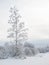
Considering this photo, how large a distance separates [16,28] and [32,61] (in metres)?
0.55

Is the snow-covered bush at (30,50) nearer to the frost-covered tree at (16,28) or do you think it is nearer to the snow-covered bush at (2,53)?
the frost-covered tree at (16,28)

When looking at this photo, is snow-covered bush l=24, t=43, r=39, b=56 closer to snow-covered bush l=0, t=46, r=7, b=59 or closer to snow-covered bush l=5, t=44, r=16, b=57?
snow-covered bush l=5, t=44, r=16, b=57

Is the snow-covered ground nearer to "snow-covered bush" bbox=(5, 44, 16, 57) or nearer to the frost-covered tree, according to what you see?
"snow-covered bush" bbox=(5, 44, 16, 57)

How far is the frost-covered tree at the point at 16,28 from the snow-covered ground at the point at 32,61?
0.29m

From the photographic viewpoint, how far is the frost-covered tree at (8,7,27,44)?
2256 millimetres

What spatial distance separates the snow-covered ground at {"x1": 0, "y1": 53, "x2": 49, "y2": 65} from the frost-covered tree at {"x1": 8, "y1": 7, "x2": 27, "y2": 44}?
0.29 metres

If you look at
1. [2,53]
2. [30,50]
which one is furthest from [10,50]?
[30,50]

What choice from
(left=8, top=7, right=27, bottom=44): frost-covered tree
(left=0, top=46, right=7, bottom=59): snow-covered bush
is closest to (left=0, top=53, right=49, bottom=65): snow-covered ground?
(left=0, top=46, right=7, bottom=59): snow-covered bush

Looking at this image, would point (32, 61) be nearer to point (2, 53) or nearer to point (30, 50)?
point (30, 50)

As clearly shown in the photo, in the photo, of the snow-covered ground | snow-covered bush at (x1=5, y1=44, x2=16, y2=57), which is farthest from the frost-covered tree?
the snow-covered ground

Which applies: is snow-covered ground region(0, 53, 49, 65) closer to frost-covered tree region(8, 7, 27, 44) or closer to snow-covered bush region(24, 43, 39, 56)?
snow-covered bush region(24, 43, 39, 56)

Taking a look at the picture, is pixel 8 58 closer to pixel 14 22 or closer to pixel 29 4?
pixel 14 22

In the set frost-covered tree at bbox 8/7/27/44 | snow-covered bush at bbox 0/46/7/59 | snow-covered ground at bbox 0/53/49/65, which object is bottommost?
snow-covered ground at bbox 0/53/49/65

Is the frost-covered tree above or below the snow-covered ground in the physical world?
above
